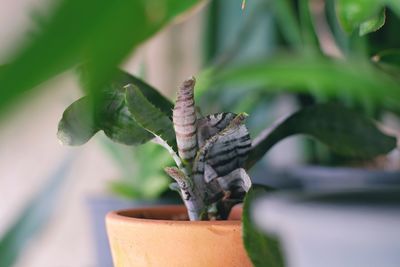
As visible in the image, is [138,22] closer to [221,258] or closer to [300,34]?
[221,258]

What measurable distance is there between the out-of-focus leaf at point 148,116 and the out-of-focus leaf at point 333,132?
0.08 m

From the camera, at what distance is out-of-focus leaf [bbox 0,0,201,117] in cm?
13

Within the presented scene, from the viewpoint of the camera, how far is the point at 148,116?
1.36 ft

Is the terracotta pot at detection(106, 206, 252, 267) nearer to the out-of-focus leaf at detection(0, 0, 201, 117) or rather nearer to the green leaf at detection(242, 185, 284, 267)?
the green leaf at detection(242, 185, 284, 267)

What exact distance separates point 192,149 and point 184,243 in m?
0.07

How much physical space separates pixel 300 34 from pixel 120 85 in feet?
1.62

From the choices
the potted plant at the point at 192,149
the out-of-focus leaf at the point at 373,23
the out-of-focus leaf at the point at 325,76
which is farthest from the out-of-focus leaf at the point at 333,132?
the out-of-focus leaf at the point at 325,76

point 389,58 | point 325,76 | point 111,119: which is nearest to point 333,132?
point 389,58


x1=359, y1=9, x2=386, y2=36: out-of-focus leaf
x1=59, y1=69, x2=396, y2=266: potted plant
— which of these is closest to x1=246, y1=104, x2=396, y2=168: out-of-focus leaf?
x1=59, y1=69, x2=396, y2=266: potted plant

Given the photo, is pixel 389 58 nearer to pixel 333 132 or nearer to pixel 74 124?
pixel 333 132

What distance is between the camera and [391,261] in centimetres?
21

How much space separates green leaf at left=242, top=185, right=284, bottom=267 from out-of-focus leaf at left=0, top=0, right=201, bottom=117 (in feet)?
0.73

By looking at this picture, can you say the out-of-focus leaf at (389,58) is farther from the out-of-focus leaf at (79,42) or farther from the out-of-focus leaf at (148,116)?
the out-of-focus leaf at (79,42)

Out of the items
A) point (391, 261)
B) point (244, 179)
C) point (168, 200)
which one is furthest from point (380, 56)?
point (168, 200)
